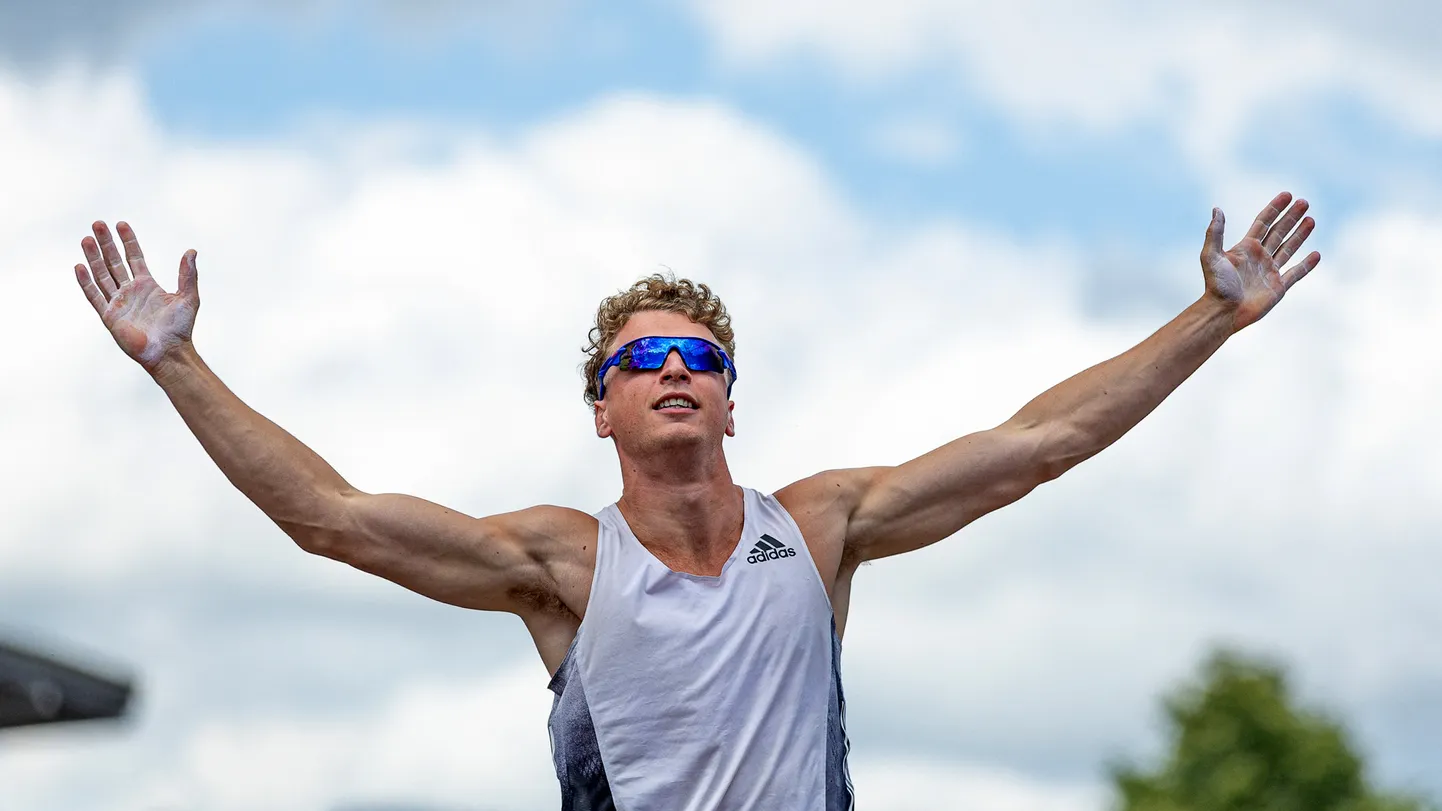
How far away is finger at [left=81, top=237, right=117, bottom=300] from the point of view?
7.51 meters

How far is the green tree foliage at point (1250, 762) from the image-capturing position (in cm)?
5416

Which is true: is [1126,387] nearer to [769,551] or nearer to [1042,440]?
[1042,440]

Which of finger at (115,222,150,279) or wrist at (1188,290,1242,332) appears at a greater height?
wrist at (1188,290,1242,332)

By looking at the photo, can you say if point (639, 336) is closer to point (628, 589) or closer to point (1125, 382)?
point (628, 589)

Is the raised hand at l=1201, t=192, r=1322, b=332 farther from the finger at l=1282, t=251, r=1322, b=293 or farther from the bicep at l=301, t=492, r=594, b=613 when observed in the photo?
the bicep at l=301, t=492, r=594, b=613

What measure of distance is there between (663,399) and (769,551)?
0.77 metres

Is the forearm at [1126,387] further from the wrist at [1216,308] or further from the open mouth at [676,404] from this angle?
the open mouth at [676,404]

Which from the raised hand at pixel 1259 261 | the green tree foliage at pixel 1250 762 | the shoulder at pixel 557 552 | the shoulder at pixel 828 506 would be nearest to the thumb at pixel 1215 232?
the raised hand at pixel 1259 261

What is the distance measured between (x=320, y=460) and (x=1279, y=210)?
14.1 feet

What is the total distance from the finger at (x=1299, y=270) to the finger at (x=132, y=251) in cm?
482

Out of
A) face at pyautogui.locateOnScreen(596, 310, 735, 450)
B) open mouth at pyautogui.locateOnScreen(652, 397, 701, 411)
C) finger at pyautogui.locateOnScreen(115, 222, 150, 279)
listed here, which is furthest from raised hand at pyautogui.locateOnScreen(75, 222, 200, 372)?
open mouth at pyautogui.locateOnScreen(652, 397, 701, 411)

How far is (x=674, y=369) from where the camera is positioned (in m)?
7.86

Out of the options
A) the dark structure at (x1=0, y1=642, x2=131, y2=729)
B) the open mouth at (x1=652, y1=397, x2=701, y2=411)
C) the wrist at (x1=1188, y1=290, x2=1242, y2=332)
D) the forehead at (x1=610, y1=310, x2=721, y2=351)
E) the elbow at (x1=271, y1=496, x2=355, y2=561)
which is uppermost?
the wrist at (x1=1188, y1=290, x2=1242, y2=332)

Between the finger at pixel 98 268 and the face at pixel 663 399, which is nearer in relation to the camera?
the finger at pixel 98 268
